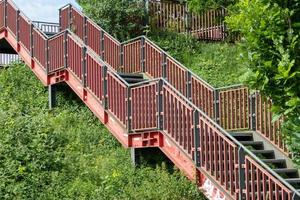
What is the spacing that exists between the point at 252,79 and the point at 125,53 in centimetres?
938

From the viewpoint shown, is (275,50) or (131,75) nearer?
(275,50)

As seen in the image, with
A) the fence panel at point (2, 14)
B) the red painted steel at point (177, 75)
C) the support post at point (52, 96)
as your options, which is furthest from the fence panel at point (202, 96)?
the fence panel at point (2, 14)

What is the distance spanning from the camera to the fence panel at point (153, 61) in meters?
15.2

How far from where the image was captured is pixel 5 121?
46.6ft

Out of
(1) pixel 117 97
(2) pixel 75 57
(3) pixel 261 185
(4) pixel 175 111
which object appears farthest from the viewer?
(2) pixel 75 57

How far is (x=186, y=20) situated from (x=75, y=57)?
7963mm

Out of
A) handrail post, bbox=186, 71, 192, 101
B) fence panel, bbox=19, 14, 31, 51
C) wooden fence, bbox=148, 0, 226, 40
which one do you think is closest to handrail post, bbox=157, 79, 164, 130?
handrail post, bbox=186, 71, 192, 101

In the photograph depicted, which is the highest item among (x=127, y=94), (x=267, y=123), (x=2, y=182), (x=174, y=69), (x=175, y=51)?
(x=175, y=51)

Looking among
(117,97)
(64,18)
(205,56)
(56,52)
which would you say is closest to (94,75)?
(117,97)

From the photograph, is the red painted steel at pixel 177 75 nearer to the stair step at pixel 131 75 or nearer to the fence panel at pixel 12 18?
the stair step at pixel 131 75

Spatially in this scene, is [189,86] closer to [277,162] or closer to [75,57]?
[75,57]

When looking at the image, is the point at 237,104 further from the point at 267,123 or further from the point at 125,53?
the point at 125,53

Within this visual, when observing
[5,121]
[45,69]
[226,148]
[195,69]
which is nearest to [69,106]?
[45,69]

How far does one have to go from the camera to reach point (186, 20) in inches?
869
